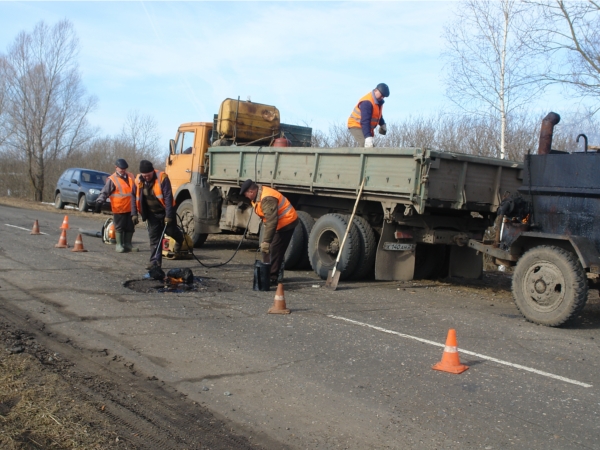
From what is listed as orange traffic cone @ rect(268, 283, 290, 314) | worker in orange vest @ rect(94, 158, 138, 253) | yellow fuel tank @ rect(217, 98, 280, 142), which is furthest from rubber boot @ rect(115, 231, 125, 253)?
orange traffic cone @ rect(268, 283, 290, 314)

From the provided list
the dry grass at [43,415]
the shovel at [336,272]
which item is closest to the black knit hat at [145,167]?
the shovel at [336,272]

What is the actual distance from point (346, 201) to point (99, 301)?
464 cm

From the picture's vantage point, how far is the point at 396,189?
8992mm

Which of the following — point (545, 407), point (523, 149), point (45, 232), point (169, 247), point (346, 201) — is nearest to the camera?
point (545, 407)

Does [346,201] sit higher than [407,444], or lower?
higher

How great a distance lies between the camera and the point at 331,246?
10406 millimetres

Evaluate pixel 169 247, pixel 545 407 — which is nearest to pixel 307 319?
pixel 545 407

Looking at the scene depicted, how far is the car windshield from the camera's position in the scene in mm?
23812

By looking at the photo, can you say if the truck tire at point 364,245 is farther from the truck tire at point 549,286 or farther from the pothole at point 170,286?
the truck tire at point 549,286

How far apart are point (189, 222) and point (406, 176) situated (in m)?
6.30

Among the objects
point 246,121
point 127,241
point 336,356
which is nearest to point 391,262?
point 336,356

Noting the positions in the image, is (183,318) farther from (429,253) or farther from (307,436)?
(429,253)

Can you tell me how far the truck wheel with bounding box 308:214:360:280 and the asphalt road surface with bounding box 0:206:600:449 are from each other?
0.43 m

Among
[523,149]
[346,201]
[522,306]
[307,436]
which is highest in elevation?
[523,149]
